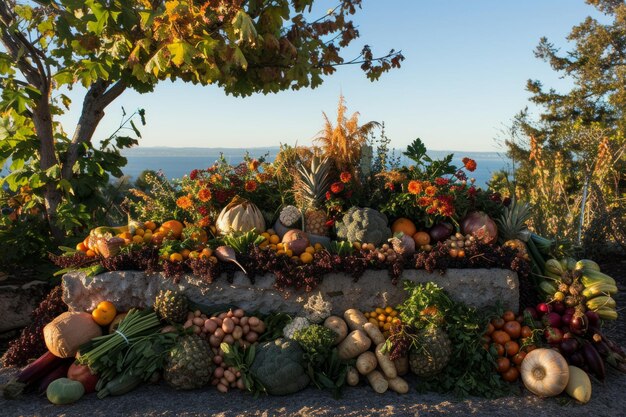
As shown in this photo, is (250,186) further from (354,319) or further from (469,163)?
(469,163)

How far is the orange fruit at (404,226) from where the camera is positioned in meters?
5.55

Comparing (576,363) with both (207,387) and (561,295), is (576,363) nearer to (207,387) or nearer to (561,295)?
(561,295)

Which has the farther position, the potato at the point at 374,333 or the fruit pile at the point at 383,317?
the fruit pile at the point at 383,317

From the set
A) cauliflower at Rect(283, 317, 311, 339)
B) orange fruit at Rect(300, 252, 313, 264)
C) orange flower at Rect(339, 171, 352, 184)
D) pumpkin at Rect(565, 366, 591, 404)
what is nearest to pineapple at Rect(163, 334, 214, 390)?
cauliflower at Rect(283, 317, 311, 339)

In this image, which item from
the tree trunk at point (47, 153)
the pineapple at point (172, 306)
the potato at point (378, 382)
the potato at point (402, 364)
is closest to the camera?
the potato at point (378, 382)

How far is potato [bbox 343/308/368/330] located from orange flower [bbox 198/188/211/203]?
1.98 m

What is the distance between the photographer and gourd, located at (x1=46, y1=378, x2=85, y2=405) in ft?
14.3

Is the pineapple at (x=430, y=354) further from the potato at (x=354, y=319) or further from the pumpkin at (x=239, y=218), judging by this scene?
the pumpkin at (x=239, y=218)

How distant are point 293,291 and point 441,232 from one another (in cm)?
174

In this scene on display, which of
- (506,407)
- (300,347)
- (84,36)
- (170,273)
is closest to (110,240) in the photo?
(170,273)

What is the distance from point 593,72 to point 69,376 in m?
20.7

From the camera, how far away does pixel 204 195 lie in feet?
18.6

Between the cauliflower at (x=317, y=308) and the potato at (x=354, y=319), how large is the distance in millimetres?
182

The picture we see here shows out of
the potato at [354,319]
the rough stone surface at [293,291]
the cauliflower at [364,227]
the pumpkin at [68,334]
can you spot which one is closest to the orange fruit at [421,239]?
the cauliflower at [364,227]
